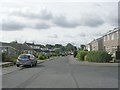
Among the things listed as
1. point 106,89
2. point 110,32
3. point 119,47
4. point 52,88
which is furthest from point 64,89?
point 110,32

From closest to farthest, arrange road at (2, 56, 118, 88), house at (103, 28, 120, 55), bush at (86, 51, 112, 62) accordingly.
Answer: road at (2, 56, 118, 88) → bush at (86, 51, 112, 62) → house at (103, 28, 120, 55)

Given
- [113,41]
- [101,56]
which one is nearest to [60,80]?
[101,56]

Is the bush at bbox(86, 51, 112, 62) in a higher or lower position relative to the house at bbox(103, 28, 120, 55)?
lower

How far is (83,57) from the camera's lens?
50.8 metres

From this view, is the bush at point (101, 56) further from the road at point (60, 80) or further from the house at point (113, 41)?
the road at point (60, 80)

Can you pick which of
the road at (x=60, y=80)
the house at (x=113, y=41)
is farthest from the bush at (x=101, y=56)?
the road at (x=60, y=80)

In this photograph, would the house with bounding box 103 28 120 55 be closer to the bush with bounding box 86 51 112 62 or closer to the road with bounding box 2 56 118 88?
the bush with bounding box 86 51 112 62

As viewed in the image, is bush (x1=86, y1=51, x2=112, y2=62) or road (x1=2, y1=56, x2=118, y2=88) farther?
bush (x1=86, y1=51, x2=112, y2=62)

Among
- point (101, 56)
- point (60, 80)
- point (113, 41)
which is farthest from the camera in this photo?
point (113, 41)

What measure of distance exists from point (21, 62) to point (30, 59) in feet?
4.33

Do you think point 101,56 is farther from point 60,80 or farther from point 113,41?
point 60,80

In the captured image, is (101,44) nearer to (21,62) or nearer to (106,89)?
(21,62)

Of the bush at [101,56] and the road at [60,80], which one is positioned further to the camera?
the bush at [101,56]

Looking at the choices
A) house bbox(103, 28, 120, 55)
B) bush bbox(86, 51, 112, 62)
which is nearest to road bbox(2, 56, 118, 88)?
bush bbox(86, 51, 112, 62)
